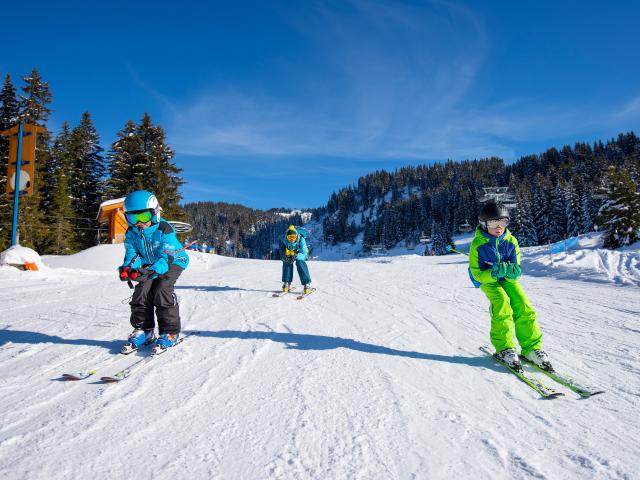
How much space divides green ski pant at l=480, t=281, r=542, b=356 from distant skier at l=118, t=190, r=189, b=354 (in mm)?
3582

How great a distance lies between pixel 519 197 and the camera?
195 ft

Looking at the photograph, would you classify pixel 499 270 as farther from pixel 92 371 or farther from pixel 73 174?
pixel 73 174

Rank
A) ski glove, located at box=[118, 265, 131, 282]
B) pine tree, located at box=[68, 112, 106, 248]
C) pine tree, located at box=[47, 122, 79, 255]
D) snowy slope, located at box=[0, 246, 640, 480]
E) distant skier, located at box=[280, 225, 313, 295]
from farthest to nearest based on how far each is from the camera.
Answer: pine tree, located at box=[68, 112, 106, 248]
pine tree, located at box=[47, 122, 79, 255]
distant skier, located at box=[280, 225, 313, 295]
ski glove, located at box=[118, 265, 131, 282]
snowy slope, located at box=[0, 246, 640, 480]

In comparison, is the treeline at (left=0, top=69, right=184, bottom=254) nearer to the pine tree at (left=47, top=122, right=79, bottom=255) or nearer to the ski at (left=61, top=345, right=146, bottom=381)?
the pine tree at (left=47, top=122, right=79, bottom=255)

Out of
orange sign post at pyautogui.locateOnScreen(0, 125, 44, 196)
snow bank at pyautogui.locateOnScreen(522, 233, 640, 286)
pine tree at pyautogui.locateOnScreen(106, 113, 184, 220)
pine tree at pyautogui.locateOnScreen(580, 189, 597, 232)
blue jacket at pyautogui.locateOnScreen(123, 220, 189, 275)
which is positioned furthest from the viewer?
pine tree at pyautogui.locateOnScreen(580, 189, 597, 232)

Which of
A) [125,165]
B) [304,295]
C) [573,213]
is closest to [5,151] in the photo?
[125,165]

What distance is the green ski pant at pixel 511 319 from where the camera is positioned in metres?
3.50

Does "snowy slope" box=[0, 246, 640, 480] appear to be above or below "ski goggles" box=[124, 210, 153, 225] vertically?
below

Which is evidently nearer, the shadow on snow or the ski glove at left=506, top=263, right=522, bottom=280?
the ski glove at left=506, top=263, right=522, bottom=280

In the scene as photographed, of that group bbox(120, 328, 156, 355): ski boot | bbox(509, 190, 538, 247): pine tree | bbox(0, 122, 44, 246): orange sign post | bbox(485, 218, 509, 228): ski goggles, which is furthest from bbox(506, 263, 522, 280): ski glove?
bbox(509, 190, 538, 247): pine tree

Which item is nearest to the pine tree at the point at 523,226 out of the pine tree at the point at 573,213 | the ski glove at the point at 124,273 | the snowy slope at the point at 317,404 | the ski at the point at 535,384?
the pine tree at the point at 573,213

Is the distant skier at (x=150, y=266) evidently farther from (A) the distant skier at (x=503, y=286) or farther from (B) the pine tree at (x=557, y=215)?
(B) the pine tree at (x=557, y=215)

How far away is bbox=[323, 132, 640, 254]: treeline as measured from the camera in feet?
89.8

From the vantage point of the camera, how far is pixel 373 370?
3.29 m
